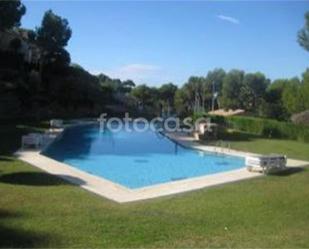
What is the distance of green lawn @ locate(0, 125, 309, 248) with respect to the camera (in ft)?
24.6

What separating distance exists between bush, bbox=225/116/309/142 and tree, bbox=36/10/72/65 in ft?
66.3

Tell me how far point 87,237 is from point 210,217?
2.76 metres

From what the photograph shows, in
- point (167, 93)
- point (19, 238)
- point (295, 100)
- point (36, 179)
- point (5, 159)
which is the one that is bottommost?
point (19, 238)

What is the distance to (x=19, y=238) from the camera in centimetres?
725

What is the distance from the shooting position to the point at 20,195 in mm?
10461

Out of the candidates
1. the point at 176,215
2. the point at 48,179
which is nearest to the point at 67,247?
the point at 176,215

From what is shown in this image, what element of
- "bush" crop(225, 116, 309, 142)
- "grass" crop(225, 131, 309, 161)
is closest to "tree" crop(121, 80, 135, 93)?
"bush" crop(225, 116, 309, 142)

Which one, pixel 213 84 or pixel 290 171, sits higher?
pixel 213 84

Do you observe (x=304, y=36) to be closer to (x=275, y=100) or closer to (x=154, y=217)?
(x=275, y=100)

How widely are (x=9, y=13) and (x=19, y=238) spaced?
31.1 meters

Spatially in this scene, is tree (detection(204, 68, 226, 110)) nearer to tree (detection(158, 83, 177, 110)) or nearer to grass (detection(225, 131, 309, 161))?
tree (detection(158, 83, 177, 110))

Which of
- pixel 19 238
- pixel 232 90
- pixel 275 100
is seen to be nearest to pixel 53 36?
pixel 232 90

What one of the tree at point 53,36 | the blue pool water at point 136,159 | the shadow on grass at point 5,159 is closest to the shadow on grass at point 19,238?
the blue pool water at point 136,159

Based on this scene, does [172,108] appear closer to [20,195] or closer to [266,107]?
[266,107]
